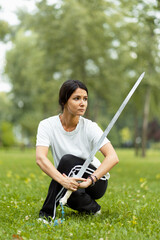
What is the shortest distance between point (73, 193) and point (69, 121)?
27.1 inches

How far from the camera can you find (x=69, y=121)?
3.58 m

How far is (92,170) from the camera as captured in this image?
11.7 ft

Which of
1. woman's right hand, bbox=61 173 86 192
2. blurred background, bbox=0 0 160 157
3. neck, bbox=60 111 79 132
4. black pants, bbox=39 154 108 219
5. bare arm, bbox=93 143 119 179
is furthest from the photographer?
blurred background, bbox=0 0 160 157

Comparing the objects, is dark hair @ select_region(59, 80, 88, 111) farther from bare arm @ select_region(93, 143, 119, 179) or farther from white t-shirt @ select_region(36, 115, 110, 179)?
bare arm @ select_region(93, 143, 119, 179)

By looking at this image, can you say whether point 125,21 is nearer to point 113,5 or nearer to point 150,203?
point 113,5

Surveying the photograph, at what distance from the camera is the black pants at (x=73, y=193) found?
3449mm

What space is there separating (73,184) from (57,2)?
734 inches

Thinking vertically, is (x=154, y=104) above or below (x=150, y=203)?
below

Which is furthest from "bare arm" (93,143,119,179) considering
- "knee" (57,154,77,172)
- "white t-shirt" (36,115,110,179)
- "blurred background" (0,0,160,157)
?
"blurred background" (0,0,160,157)

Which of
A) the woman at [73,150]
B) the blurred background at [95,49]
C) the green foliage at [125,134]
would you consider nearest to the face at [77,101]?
the woman at [73,150]

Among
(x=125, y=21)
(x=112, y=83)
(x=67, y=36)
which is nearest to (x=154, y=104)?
(x=112, y=83)

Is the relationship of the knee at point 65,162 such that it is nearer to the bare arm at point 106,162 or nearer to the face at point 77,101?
the bare arm at point 106,162

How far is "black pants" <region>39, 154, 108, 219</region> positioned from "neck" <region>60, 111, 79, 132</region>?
11.5 inches

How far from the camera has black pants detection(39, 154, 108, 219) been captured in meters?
3.45
